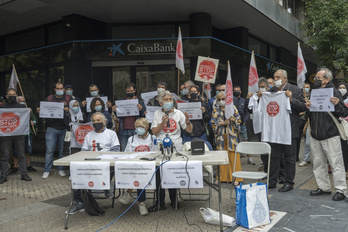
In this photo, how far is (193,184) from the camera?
4.30 meters

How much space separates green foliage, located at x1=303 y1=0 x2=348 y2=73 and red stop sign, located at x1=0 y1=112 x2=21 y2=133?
12.8 metres

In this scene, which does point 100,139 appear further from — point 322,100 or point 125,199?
point 322,100

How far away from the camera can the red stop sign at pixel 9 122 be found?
305 inches

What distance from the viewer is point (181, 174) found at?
432 cm

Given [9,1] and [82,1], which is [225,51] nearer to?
[82,1]

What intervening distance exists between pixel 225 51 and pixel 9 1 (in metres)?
7.37

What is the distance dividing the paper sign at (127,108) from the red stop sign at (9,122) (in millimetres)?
2495

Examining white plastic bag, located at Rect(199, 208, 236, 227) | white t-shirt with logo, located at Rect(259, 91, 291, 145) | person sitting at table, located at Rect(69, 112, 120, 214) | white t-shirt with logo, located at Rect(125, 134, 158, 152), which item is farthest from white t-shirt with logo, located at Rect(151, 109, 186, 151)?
white t-shirt with logo, located at Rect(259, 91, 291, 145)

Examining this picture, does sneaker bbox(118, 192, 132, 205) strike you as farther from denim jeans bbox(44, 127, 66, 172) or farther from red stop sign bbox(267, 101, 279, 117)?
denim jeans bbox(44, 127, 66, 172)

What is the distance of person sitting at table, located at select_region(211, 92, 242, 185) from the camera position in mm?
6977

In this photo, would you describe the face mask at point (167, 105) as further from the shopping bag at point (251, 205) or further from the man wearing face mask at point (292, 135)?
the man wearing face mask at point (292, 135)

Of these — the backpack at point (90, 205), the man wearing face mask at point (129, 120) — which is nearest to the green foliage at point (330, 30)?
the man wearing face mask at point (129, 120)

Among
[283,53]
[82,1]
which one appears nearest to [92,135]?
[82,1]

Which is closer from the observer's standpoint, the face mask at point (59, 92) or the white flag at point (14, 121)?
the white flag at point (14, 121)
